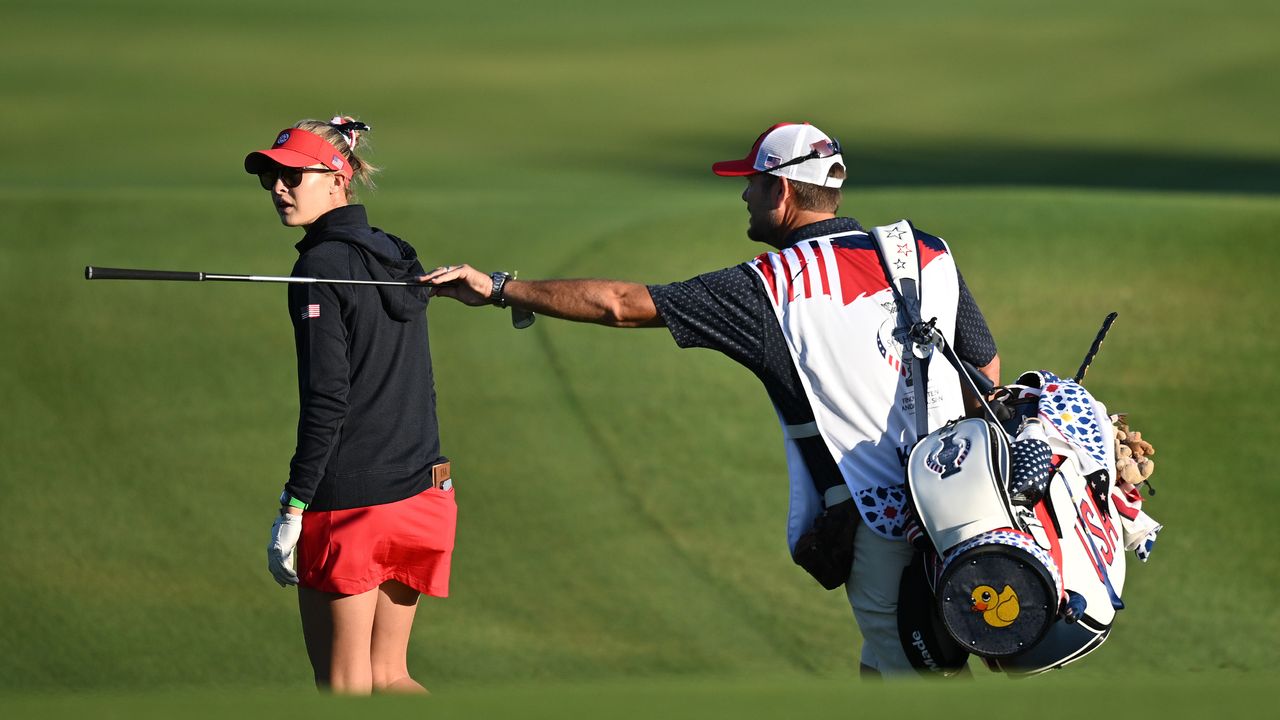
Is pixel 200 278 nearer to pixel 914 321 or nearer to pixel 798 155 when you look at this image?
pixel 798 155

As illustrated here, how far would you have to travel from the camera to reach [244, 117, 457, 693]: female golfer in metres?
4.30

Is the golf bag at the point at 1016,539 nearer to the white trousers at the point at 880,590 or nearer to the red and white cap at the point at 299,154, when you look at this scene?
the white trousers at the point at 880,590

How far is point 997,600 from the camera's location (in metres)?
3.79

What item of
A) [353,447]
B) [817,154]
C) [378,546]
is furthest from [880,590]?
[353,447]

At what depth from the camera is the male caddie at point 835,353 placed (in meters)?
4.16

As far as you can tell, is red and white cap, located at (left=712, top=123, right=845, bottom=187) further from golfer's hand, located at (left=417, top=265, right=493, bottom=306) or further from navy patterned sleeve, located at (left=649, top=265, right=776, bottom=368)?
golfer's hand, located at (left=417, top=265, right=493, bottom=306)

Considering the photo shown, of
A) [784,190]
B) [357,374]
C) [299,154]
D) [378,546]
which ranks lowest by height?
[378,546]

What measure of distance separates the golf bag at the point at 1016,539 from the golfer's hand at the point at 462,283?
3.85ft

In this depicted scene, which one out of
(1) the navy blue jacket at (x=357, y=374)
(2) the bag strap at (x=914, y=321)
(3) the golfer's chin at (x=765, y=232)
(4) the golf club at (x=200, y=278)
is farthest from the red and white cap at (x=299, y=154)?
(2) the bag strap at (x=914, y=321)

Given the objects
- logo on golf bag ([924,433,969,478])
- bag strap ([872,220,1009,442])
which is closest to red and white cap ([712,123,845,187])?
bag strap ([872,220,1009,442])

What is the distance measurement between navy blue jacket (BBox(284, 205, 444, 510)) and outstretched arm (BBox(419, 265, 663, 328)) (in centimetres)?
20

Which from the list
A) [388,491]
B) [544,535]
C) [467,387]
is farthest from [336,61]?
[388,491]

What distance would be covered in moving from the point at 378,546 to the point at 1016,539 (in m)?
1.62

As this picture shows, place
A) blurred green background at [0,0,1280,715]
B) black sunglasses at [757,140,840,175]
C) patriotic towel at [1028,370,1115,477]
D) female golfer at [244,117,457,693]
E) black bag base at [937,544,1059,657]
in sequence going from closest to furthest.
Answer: black bag base at [937,544,1059,657]
patriotic towel at [1028,370,1115,477]
female golfer at [244,117,457,693]
black sunglasses at [757,140,840,175]
blurred green background at [0,0,1280,715]
